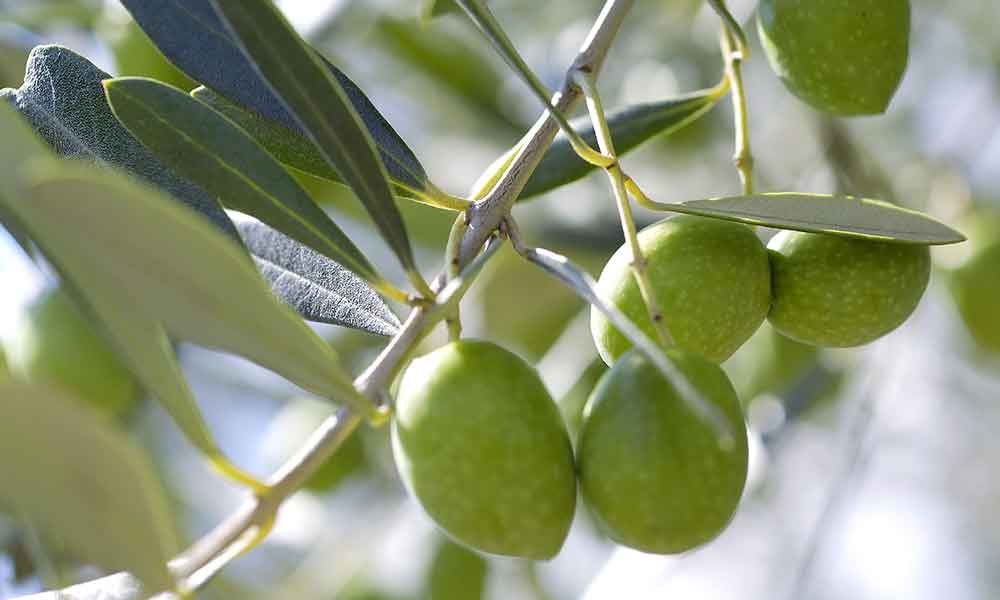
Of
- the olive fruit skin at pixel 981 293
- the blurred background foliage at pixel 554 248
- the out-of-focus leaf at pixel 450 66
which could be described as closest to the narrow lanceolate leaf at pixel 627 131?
the blurred background foliage at pixel 554 248

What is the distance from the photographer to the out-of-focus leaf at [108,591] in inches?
30.2

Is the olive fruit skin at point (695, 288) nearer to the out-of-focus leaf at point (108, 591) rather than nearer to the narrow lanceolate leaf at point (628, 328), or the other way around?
the narrow lanceolate leaf at point (628, 328)

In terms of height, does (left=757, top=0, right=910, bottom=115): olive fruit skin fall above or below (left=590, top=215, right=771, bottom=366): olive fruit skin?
above

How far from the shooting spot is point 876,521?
5.19 metres

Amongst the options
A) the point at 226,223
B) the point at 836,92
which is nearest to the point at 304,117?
the point at 226,223

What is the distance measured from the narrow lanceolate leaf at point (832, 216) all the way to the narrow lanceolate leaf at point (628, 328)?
174 mm

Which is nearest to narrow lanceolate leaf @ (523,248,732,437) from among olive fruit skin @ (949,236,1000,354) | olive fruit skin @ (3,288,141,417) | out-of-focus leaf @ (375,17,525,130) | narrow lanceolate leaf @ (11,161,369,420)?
narrow lanceolate leaf @ (11,161,369,420)

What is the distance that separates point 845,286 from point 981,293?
0.99 metres

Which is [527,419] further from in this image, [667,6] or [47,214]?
[667,6]

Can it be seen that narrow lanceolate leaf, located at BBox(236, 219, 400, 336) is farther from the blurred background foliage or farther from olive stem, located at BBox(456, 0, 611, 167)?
the blurred background foliage

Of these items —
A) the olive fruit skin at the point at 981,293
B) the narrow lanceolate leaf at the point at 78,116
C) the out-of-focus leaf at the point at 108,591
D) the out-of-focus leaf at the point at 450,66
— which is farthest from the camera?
the out-of-focus leaf at the point at 450,66

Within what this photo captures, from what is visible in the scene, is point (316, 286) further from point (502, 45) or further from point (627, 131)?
point (627, 131)

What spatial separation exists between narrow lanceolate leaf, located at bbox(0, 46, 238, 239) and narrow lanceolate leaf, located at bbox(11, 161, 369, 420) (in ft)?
0.94

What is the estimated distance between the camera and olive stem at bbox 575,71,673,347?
2.82 ft
